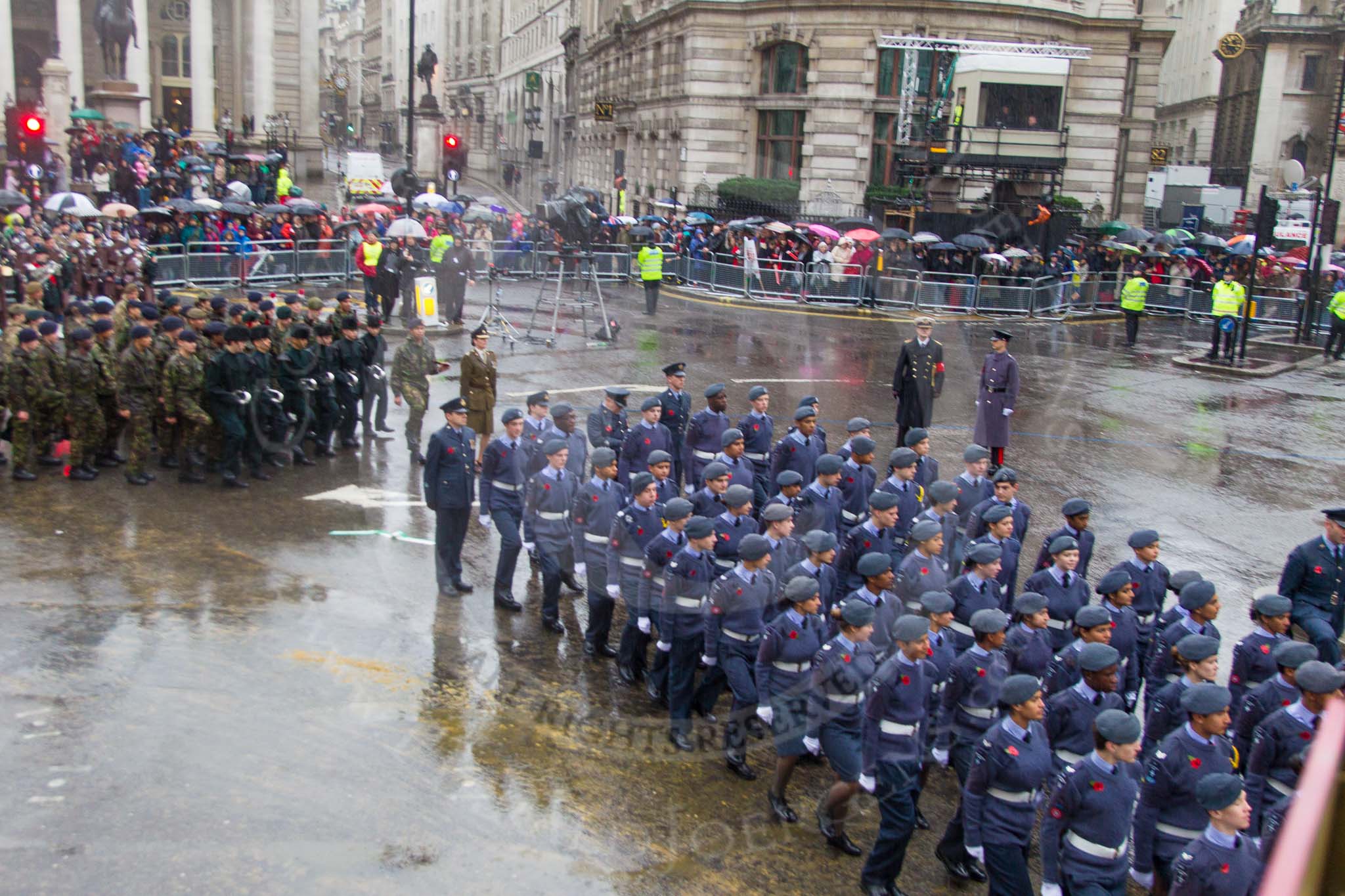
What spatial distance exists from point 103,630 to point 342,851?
3.97 meters

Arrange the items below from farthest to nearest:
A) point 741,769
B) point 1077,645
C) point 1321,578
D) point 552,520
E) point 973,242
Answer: point 973,242 → point 552,520 → point 1321,578 → point 741,769 → point 1077,645

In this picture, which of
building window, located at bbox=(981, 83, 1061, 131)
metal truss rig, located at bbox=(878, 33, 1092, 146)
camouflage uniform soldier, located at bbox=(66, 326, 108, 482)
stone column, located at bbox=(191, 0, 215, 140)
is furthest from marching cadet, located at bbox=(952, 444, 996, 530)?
stone column, located at bbox=(191, 0, 215, 140)

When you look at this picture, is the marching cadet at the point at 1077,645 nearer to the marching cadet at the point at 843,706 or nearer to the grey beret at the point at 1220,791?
the marching cadet at the point at 843,706

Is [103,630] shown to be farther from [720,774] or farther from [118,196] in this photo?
[118,196]

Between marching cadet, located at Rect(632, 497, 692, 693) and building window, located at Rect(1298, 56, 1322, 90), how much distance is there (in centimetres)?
7789

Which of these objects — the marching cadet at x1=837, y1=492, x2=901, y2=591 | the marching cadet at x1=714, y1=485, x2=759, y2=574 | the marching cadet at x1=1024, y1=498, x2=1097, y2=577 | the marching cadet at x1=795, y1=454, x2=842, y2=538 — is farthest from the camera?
the marching cadet at x1=795, y1=454, x2=842, y2=538

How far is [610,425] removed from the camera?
13.8m

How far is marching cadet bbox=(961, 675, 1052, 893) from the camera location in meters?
6.92

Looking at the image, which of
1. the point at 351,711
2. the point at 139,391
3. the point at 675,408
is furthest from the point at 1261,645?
the point at 139,391

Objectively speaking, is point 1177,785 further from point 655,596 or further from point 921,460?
point 921,460

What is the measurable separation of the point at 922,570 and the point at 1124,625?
1.51 metres

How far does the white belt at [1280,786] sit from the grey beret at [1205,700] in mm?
737

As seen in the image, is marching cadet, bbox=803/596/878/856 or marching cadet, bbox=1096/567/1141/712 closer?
marching cadet, bbox=803/596/878/856

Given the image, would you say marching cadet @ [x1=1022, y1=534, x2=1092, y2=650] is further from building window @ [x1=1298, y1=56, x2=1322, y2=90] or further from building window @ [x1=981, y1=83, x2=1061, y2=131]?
building window @ [x1=1298, y1=56, x2=1322, y2=90]
